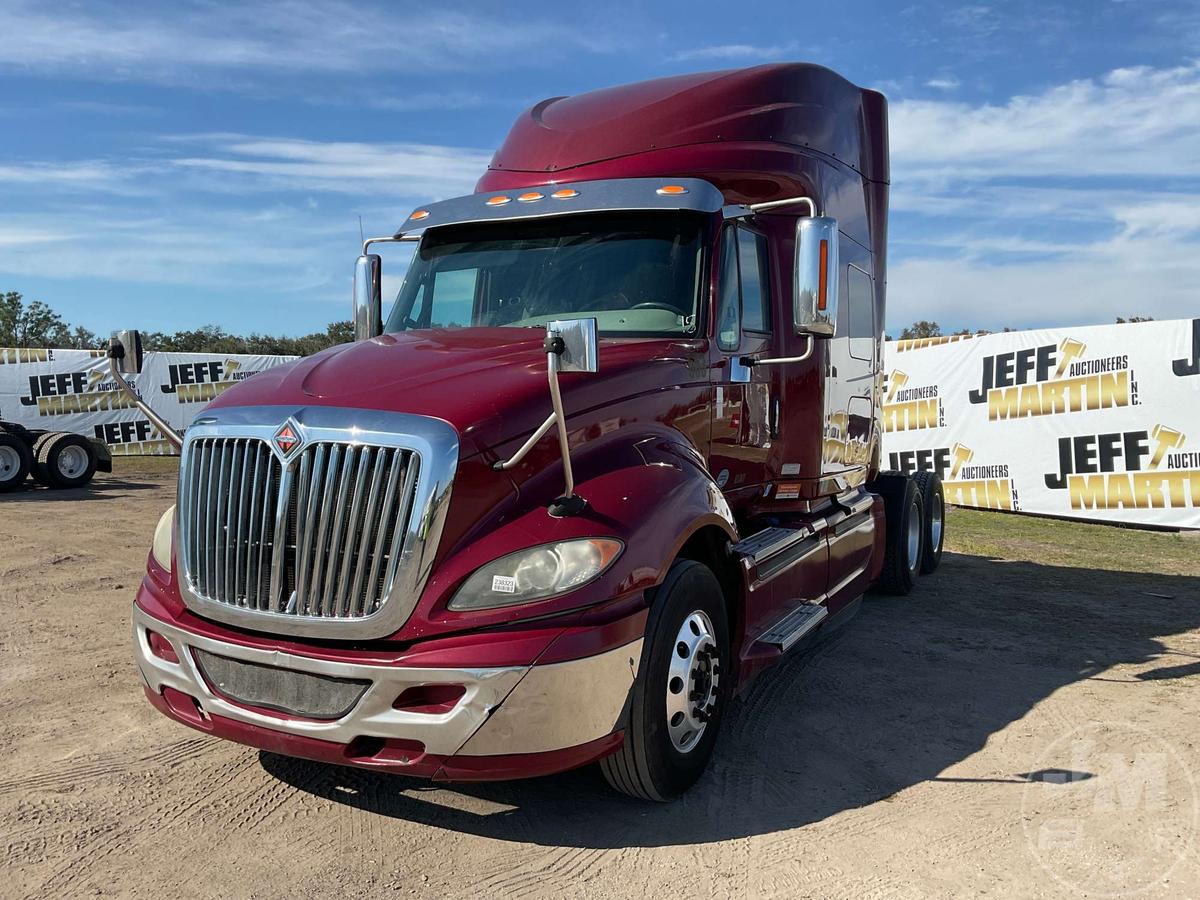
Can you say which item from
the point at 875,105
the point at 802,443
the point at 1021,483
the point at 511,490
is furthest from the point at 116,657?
the point at 1021,483

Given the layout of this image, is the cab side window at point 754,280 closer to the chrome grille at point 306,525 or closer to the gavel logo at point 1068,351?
the chrome grille at point 306,525

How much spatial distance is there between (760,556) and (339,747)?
2.26 meters

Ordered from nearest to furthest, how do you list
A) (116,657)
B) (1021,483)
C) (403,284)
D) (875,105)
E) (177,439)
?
(177,439)
(403,284)
(116,657)
(875,105)
(1021,483)

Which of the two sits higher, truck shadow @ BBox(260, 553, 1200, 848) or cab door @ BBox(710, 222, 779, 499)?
cab door @ BBox(710, 222, 779, 499)

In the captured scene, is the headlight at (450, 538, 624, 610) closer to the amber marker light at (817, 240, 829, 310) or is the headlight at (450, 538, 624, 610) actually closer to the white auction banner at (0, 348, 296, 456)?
the amber marker light at (817, 240, 829, 310)

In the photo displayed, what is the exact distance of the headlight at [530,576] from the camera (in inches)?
125

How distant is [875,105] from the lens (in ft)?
23.8

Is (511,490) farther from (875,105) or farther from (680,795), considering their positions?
(875,105)

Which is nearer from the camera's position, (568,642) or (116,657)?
(568,642)

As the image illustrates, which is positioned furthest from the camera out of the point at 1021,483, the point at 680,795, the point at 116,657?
the point at 1021,483

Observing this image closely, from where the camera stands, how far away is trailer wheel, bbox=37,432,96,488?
16078mm

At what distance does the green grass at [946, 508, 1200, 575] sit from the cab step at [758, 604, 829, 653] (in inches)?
228

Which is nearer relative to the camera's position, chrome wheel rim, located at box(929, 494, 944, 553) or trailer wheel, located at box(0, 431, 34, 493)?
chrome wheel rim, located at box(929, 494, 944, 553)

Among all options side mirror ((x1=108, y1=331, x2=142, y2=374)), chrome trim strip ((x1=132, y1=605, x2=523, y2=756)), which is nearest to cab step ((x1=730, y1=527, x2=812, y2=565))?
chrome trim strip ((x1=132, y1=605, x2=523, y2=756))
